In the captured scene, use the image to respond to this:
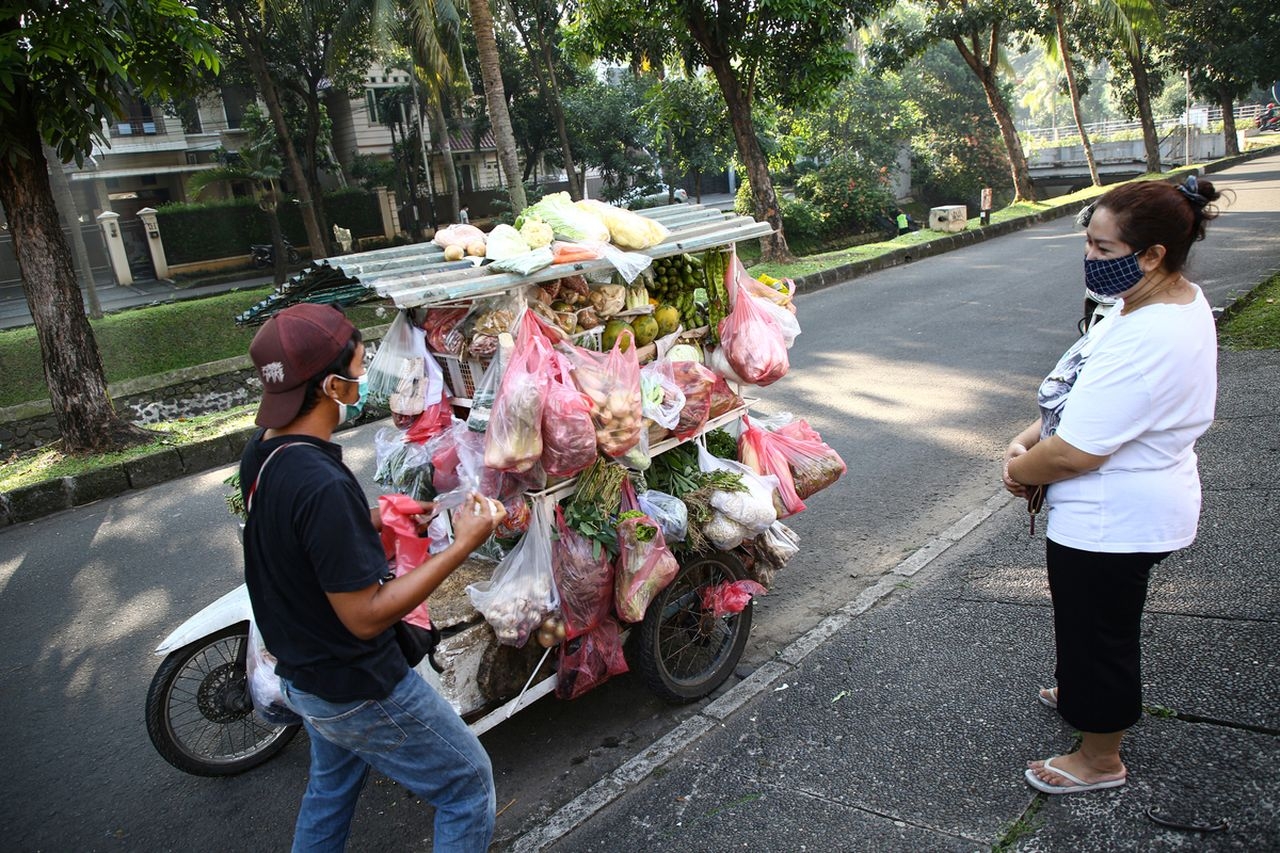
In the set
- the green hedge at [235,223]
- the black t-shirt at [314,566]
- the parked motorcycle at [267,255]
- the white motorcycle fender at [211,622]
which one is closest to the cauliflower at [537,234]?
the black t-shirt at [314,566]

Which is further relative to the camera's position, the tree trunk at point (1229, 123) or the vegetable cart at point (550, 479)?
the tree trunk at point (1229, 123)

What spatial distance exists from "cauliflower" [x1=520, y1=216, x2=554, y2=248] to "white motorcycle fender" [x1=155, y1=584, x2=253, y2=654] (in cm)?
172

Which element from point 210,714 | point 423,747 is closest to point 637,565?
point 423,747

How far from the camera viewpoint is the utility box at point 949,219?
18.2 metres

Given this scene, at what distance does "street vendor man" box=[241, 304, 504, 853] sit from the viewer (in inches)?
79.4

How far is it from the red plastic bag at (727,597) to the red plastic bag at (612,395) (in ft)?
2.50

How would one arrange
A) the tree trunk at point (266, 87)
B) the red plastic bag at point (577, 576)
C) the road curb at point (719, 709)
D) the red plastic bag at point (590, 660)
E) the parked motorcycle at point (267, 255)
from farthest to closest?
1. the parked motorcycle at point (267, 255)
2. the tree trunk at point (266, 87)
3. the red plastic bag at point (590, 660)
4. the red plastic bag at point (577, 576)
5. the road curb at point (719, 709)

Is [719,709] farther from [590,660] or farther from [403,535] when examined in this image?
[403,535]

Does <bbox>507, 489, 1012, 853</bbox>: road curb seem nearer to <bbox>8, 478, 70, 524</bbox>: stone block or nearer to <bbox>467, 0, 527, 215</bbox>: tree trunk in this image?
<bbox>8, 478, 70, 524</bbox>: stone block

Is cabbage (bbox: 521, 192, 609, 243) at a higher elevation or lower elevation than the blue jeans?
higher

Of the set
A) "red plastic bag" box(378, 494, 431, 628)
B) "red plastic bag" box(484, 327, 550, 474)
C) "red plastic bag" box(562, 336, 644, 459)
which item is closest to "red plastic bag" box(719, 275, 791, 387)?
"red plastic bag" box(562, 336, 644, 459)

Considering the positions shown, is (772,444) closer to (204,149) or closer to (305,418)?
(305,418)

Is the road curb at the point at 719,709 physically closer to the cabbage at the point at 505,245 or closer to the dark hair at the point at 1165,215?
the cabbage at the point at 505,245

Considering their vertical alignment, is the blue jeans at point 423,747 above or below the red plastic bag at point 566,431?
below
